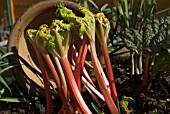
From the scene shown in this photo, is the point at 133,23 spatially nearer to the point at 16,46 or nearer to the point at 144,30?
the point at 144,30

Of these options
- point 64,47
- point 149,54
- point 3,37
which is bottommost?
point 3,37

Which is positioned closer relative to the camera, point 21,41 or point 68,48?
point 68,48

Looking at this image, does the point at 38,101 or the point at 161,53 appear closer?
the point at 161,53

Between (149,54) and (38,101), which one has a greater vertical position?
(149,54)

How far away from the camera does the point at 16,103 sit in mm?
1971

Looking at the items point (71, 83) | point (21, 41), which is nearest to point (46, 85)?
point (71, 83)

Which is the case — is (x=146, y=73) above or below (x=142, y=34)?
below

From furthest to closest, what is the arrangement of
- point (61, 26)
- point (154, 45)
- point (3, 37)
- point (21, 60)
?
point (3, 37)
point (21, 60)
point (154, 45)
point (61, 26)

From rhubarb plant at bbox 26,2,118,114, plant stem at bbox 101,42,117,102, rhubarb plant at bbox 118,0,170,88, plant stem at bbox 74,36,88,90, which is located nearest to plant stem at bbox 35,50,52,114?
rhubarb plant at bbox 26,2,118,114

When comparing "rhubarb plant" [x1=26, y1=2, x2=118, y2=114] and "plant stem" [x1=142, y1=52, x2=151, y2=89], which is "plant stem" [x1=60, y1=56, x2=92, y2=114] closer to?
"rhubarb plant" [x1=26, y1=2, x2=118, y2=114]

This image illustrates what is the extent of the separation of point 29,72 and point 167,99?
0.57 m

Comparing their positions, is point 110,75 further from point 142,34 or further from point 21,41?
point 21,41

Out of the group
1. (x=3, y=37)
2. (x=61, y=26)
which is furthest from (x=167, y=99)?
(x=3, y=37)

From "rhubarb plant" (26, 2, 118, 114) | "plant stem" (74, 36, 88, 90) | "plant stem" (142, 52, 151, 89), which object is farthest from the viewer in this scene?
"plant stem" (142, 52, 151, 89)
